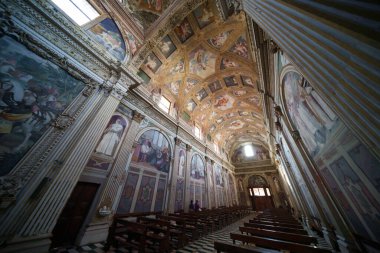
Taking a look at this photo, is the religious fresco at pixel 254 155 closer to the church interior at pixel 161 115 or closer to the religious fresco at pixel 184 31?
the church interior at pixel 161 115

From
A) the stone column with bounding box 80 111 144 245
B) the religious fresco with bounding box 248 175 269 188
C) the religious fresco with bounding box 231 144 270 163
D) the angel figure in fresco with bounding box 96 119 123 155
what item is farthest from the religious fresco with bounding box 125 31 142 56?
the religious fresco with bounding box 248 175 269 188

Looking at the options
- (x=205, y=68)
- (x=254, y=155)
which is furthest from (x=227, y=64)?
(x=254, y=155)

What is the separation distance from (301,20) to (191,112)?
37.6 feet

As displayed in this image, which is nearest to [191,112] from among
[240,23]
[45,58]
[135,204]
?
[240,23]

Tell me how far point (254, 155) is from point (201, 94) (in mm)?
15161

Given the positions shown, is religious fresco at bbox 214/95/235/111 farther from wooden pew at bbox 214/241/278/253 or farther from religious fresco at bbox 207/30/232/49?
wooden pew at bbox 214/241/278/253

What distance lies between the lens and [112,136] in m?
5.62

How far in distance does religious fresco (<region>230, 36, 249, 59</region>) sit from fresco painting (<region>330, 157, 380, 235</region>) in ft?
25.7

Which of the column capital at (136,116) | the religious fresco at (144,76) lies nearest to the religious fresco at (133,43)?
the religious fresco at (144,76)

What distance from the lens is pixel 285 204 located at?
Answer: 1698cm

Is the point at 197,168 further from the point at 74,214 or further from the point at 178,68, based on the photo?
the point at 74,214

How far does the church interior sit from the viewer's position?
4.14 feet

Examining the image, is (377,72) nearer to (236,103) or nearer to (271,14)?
(271,14)

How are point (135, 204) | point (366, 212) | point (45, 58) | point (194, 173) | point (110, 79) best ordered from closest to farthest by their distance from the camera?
point (366, 212)
point (45, 58)
point (110, 79)
point (135, 204)
point (194, 173)
